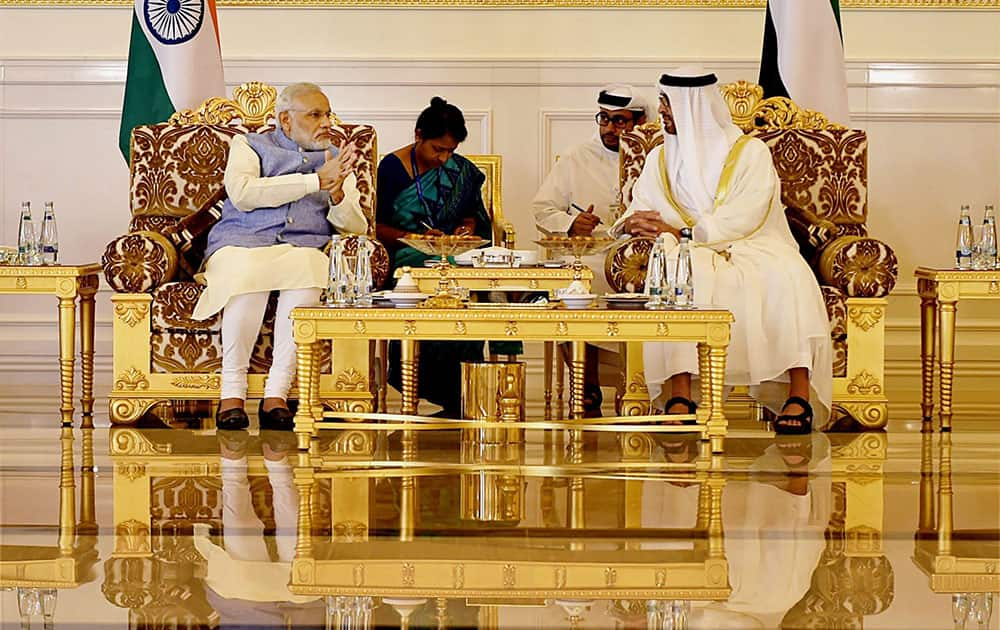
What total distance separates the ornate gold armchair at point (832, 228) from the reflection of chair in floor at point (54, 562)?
238 centimetres

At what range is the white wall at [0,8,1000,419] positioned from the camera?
270 inches

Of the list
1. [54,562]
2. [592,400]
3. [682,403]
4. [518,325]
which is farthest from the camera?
[592,400]

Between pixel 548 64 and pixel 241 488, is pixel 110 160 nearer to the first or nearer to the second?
pixel 548 64


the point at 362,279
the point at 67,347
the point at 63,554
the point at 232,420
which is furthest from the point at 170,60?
the point at 63,554

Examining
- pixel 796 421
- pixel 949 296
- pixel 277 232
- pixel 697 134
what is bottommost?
pixel 796 421

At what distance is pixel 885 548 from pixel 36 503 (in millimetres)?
1956

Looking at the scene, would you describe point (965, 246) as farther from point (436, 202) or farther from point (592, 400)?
point (436, 202)

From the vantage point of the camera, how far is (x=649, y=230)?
5.11 metres

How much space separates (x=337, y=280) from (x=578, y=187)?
206cm

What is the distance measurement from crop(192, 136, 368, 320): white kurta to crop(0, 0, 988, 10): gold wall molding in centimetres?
196

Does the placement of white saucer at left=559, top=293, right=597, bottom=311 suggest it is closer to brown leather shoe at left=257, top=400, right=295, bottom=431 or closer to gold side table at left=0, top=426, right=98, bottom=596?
brown leather shoe at left=257, top=400, right=295, bottom=431

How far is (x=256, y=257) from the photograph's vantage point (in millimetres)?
4887

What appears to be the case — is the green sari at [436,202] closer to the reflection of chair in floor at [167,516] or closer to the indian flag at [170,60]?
the indian flag at [170,60]

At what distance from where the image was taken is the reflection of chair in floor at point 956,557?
92.8 inches
